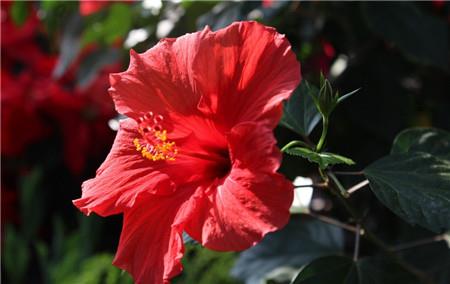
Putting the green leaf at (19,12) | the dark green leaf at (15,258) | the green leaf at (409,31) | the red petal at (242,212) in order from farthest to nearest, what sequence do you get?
the dark green leaf at (15,258), the green leaf at (19,12), the green leaf at (409,31), the red petal at (242,212)

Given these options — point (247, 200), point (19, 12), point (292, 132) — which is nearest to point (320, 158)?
point (247, 200)

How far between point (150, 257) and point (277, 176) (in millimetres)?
210

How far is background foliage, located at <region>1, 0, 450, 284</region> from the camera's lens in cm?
100

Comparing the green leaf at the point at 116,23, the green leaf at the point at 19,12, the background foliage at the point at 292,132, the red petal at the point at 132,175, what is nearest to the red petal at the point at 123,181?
→ the red petal at the point at 132,175

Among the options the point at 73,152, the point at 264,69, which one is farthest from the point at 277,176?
the point at 73,152

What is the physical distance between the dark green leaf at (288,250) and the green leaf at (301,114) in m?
0.48

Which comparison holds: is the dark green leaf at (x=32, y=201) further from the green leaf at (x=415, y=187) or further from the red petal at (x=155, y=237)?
the green leaf at (x=415, y=187)

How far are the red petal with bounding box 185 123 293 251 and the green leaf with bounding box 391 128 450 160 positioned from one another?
0.28 meters

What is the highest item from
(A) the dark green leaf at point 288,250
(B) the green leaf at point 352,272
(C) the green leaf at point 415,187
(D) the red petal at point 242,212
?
(D) the red petal at point 242,212

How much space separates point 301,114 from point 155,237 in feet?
0.99

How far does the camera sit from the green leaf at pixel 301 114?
1003mm

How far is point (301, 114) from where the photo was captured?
1023 millimetres

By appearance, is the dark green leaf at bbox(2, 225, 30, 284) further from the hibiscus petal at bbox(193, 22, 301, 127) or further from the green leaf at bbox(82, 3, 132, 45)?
the hibiscus petal at bbox(193, 22, 301, 127)

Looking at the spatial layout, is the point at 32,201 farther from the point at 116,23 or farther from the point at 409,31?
the point at 409,31
